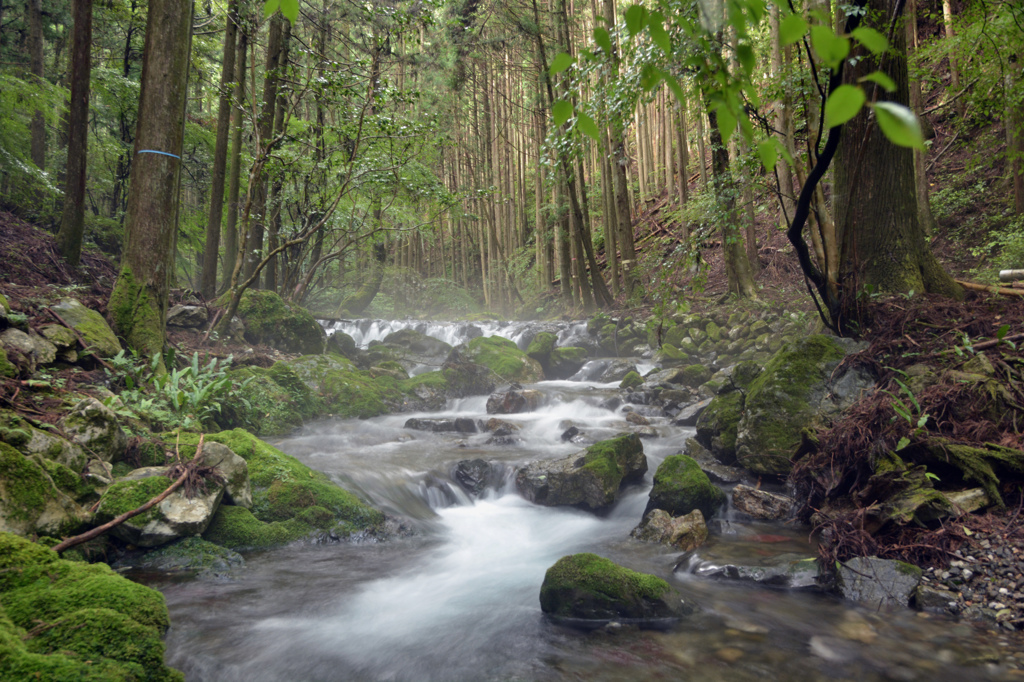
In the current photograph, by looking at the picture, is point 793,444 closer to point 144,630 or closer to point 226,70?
point 144,630

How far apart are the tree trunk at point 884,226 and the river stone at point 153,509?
7140mm

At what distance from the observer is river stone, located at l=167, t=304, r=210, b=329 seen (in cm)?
1057

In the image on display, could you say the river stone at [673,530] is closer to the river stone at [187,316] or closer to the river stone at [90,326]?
the river stone at [90,326]

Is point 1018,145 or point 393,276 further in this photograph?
point 393,276

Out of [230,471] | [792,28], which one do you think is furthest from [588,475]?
[792,28]

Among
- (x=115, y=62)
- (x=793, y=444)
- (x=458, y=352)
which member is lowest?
(x=793, y=444)

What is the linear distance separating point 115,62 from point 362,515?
1709cm

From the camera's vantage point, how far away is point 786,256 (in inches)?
571

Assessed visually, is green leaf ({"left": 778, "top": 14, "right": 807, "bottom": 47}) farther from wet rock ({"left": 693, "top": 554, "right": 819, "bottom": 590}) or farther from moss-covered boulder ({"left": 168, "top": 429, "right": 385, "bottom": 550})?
moss-covered boulder ({"left": 168, "top": 429, "right": 385, "bottom": 550})

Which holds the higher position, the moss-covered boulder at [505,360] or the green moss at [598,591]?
the moss-covered boulder at [505,360]

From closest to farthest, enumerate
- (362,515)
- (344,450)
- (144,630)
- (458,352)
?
1. (144,630)
2. (362,515)
3. (344,450)
4. (458,352)

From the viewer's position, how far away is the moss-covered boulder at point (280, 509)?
524 centimetres

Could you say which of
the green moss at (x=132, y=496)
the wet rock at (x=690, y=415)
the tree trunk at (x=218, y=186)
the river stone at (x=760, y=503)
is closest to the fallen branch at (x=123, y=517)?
the green moss at (x=132, y=496)

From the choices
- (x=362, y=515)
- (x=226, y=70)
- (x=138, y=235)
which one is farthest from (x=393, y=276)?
(x=362, y=515)
